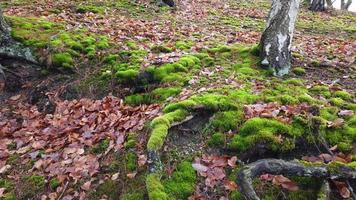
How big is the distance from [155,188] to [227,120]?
62.4 inches

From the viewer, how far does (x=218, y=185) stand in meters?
4.34

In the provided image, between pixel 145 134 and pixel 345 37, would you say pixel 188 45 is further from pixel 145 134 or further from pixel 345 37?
pixel 345 37

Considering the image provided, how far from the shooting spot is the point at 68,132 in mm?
5848

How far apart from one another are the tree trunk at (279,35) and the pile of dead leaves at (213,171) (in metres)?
2.98

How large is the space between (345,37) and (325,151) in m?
8.56

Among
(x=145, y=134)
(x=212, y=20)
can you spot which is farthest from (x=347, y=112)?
(x=212, y=20)

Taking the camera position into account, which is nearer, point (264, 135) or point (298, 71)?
point (264, 135)

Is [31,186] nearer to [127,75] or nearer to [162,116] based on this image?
[162,116]

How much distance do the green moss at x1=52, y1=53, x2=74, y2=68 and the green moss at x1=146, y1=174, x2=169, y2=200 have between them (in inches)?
165

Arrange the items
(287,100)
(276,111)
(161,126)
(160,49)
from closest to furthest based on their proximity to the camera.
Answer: (161,126)
(276,111)
(287,100)
(160,49)

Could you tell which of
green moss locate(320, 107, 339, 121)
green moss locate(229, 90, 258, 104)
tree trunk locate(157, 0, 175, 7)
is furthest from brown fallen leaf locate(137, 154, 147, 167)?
tree trunk locate(157, 0, 175, 7)

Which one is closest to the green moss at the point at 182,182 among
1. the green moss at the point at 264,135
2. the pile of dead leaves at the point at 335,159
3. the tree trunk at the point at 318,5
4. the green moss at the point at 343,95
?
the green moss at the point at 264,135

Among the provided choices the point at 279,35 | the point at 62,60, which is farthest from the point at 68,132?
the point at 279,35

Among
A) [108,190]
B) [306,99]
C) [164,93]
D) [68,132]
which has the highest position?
[306,99]
